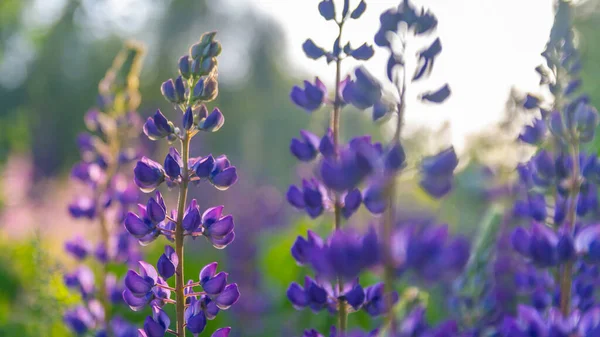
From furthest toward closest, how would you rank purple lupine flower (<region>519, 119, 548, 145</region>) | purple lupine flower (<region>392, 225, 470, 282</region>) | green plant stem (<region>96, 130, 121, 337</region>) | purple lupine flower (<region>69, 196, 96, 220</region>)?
purple lupine flower (<region>69, 196, 96, 220</region>), green plant stem (<region>96, 130, 121, 337</region>), purple lupine flower (<region>519, 119, 548, 145</region>), purple lupine flower (<region>392, 225, 470, 282</region>)

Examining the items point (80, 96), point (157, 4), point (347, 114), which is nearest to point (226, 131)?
point (157, 4)

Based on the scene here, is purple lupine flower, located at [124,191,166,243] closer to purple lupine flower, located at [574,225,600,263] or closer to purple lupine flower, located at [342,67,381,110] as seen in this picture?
purple lupine flower, located at [342,67,381,110]

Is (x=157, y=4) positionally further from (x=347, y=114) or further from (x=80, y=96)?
(x=347, y=114)

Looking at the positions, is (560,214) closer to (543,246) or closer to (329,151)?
(543,246)

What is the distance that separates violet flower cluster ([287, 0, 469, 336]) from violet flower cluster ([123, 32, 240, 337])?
10cm

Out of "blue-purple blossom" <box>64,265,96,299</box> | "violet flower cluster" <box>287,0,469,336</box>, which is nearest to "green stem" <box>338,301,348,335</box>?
"violet flower cluster" <box>287,0,469,336</box>

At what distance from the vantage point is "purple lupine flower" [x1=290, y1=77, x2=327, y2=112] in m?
0.84

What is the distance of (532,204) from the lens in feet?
2.92

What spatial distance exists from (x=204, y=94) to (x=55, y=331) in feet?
2.88

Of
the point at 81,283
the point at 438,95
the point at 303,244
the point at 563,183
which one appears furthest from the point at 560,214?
the point at 81,283

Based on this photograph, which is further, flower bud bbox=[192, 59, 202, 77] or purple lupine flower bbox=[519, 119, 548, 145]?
purple lupine flower bbox=[519, 119, 548, 145]

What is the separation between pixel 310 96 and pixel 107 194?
0.68 metres

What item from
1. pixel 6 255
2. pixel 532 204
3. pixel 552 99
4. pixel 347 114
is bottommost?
pixel 6 255

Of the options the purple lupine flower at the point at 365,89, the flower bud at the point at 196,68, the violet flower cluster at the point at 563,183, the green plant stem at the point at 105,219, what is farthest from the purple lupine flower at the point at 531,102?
the green plant stem at the point at 105,219
